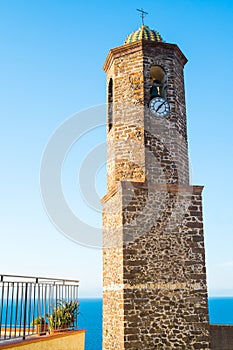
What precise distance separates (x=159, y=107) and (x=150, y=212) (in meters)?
3.14

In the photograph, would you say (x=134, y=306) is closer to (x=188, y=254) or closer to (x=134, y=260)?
(x=134, y=260)

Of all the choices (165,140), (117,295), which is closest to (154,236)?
(117,295)

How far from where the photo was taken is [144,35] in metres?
12.0

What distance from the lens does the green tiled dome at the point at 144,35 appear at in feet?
39.2

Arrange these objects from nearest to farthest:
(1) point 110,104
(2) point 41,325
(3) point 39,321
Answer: (2) point 41,325 < (3) point 39,321 < (1) point 110,104

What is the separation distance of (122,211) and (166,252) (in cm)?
157

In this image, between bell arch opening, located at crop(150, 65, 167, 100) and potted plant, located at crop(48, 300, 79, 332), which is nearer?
potted plant, located at crop(48, 300, 79, 332)

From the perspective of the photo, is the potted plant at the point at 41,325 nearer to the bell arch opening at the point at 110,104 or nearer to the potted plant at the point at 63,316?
the potted plant at the point at 63,316

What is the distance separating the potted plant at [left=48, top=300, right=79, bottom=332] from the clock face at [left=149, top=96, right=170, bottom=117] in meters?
5.68

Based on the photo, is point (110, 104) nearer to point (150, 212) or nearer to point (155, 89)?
point (155, 89)

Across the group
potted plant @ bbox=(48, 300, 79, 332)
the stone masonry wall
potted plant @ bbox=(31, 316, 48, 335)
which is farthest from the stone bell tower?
potted plant @ bbox=(31, 316, 48, 335)

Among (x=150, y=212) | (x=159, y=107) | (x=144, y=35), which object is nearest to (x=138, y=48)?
(x=144, y=35)

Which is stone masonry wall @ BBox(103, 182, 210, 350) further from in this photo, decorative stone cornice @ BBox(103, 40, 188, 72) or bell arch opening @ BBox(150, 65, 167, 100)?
decorative stone cornice @ BBox(103, 40, 188, 72)

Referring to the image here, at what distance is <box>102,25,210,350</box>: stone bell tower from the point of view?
31.1 feet
